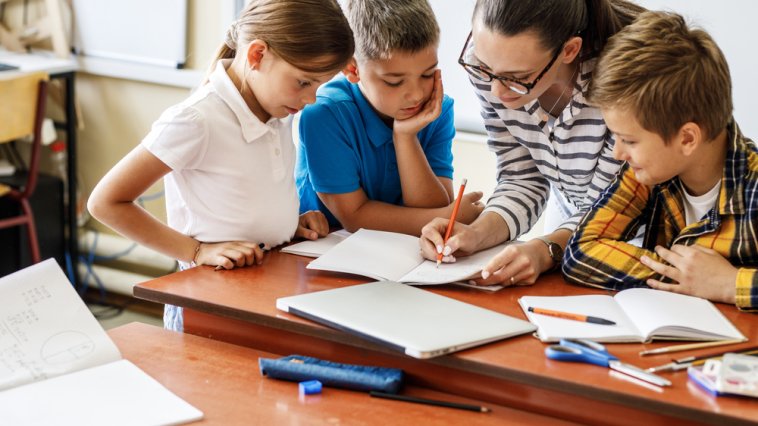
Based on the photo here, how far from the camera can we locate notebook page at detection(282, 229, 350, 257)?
1.71 metres

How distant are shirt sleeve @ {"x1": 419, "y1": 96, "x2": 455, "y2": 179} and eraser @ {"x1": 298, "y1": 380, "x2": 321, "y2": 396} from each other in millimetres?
816

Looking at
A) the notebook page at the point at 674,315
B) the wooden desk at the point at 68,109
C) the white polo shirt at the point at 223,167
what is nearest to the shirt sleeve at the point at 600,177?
the notebook page at the point at 674,315

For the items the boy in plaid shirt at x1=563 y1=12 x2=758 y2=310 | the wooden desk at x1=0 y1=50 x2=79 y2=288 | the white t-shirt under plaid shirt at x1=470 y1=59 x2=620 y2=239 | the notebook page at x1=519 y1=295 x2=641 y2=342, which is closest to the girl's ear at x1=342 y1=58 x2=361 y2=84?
the white t-shirt under plaid shirt at x1=470 y1=59 x2=620 y2=239

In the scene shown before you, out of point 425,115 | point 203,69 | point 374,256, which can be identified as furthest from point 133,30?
point 374,256

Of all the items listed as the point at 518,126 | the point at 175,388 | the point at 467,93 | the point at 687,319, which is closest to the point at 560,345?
the point at 687,319

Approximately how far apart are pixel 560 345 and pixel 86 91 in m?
2.84

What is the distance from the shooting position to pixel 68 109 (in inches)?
138

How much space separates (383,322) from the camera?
133 cm

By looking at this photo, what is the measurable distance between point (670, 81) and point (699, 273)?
317mm

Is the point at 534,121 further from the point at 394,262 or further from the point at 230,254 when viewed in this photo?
the point at 230,254

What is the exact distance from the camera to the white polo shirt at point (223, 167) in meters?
1.58

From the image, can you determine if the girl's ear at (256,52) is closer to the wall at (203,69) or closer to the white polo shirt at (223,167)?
the white polo shirt at (223,167)

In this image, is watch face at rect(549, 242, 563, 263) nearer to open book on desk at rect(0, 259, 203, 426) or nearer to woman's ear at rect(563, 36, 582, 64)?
woman's ear at rect(563, 36, 582, 64)

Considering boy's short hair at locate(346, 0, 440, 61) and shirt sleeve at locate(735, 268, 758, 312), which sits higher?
boy's short hair at locate(346, 0, 440, 61)
